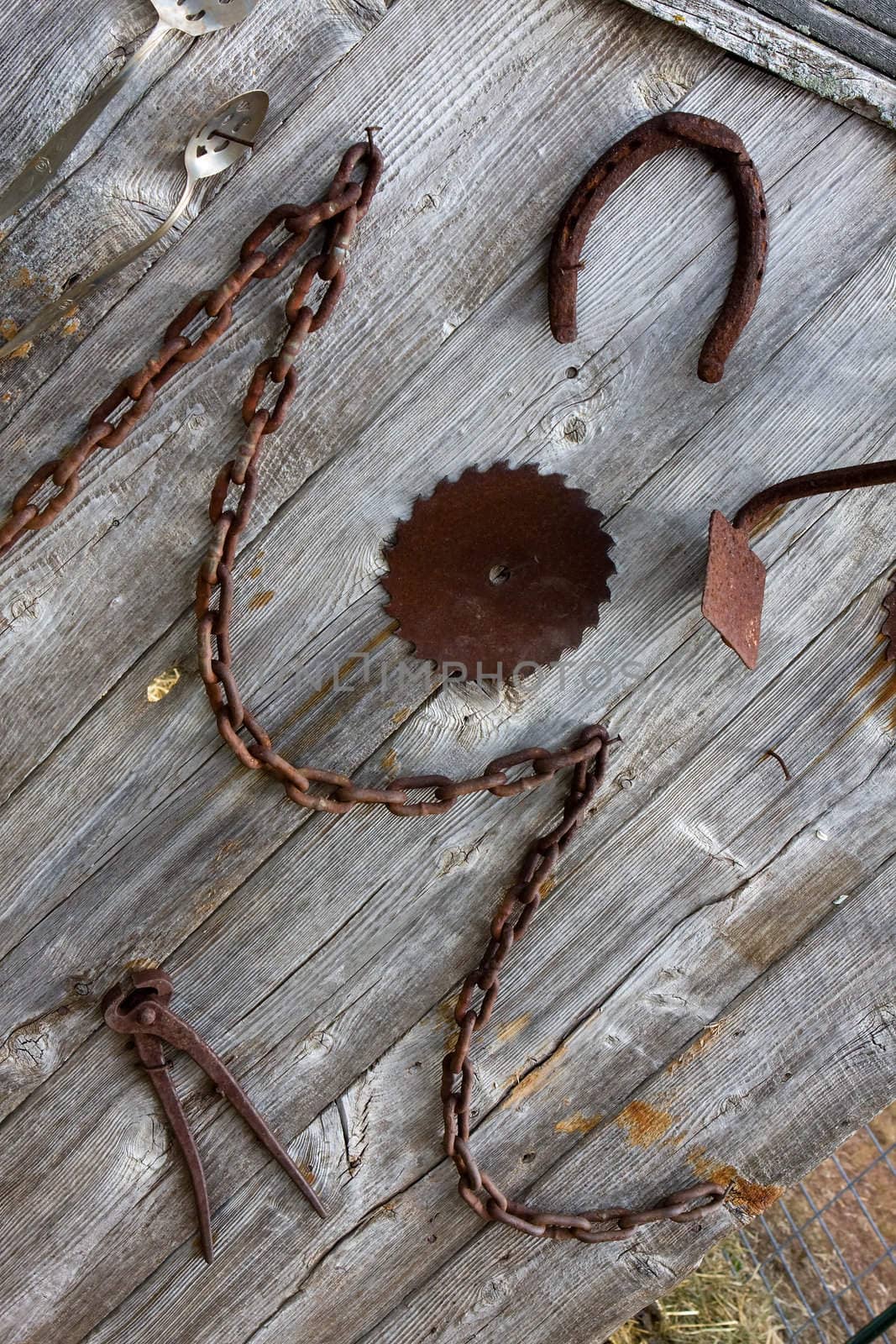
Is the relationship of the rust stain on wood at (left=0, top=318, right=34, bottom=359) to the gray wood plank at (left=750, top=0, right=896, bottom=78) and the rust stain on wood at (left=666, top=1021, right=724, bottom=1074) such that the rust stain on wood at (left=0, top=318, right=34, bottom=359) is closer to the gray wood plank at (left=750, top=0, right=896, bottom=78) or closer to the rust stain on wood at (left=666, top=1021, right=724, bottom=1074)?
the gray wood plank at (left=750, top=0, right=896, bottom=78)

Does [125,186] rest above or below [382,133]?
above

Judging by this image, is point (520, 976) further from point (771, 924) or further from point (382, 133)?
point (382, 133)

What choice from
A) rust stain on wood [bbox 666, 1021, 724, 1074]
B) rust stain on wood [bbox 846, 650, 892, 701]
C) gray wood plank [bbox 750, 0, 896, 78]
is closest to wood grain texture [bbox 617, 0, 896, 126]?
gray wood plank [bbox 750, 0, 896, 78]

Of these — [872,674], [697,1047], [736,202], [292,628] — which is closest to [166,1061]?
[292,628]

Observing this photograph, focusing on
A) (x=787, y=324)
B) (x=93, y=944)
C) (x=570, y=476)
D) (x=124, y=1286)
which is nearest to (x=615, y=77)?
(x=787, y=324)

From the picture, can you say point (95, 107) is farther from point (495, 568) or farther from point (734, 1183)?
point (734, 1183)

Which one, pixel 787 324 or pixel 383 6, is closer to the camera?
pixel 383 6
